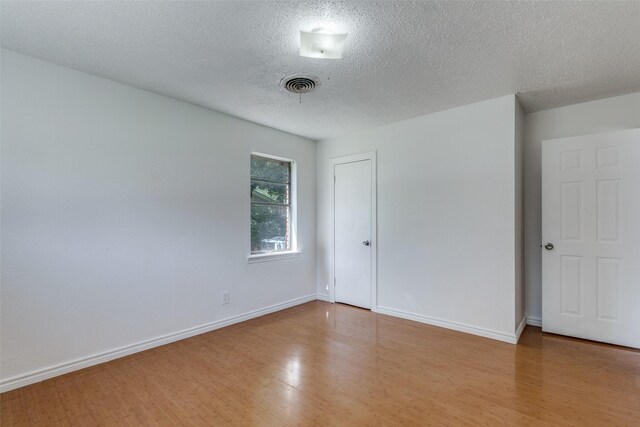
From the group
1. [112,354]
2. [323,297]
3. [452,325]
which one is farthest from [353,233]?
[112,354]

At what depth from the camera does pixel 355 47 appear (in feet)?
7.04

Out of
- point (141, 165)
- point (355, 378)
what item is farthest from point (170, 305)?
point (355, 378)

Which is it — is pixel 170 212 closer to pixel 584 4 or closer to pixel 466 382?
pixel 466 382

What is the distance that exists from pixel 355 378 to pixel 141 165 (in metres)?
2.57

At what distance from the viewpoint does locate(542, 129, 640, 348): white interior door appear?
2.87 meters

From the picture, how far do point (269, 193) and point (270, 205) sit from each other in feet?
0.52

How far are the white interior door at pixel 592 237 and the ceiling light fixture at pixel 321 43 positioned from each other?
2.55 m

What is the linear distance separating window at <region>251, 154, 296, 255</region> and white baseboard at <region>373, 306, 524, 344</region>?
5.11ft

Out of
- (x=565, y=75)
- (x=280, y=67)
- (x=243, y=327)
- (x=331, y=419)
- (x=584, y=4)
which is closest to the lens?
(x=584, y=4)

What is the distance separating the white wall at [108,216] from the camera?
7.34 ft

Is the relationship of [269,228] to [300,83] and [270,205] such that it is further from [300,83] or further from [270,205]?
[300,83]

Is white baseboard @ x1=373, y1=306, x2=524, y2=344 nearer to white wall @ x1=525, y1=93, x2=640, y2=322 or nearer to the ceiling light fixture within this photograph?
white wall @ x1=525, y1=93, x2=640, y2=322

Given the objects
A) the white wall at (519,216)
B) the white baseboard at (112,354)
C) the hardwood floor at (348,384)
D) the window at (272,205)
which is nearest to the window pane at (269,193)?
the window at (272,205)

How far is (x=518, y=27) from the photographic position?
1.95 m
